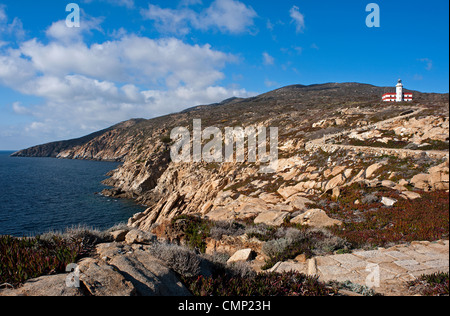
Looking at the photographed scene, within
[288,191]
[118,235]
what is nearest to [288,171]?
[288,191]

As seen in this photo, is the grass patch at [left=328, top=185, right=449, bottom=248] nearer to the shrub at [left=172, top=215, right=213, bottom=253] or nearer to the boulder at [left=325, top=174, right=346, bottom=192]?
the boulder at [left=325, top=174, right=346, bottom=192]

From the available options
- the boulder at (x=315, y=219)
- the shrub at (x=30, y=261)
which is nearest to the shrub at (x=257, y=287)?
the shrub at (x=30, y=261)

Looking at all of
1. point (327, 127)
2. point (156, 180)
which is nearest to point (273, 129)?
point (327, 127)

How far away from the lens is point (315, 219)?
464 inches

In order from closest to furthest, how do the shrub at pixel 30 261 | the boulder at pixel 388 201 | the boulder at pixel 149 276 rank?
the shrub at pixel 30 261 → the boulder at pixel 149 276 → the boulder at pixel 388 201

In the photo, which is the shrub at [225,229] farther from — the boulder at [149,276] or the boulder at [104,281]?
the boulder at [104,281]

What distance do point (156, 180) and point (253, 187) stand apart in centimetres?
3671

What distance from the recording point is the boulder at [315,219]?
11.3 metres

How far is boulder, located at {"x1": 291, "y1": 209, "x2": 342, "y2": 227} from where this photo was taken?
1127 cm

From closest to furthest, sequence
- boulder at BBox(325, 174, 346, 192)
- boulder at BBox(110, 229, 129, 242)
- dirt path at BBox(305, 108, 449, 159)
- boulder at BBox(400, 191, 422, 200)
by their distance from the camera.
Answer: dirt path at BBox(305, 108, 449, 159) → boulder at BBox(400, 191, 422, 200) → boulder at BBox(110, 229, 129, 242) → boulder at BBox(325, 174, 346, 192)

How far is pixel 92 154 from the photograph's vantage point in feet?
495

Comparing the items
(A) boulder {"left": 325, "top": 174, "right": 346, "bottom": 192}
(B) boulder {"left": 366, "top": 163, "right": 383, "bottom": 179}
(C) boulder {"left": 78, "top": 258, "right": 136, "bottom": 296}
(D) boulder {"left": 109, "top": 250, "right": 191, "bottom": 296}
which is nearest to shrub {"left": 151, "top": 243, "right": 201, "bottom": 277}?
(D) boulder {"left": 109, "top": 250, "right": 191, "bottom": 296}

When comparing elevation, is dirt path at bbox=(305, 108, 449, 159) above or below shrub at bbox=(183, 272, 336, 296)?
above
